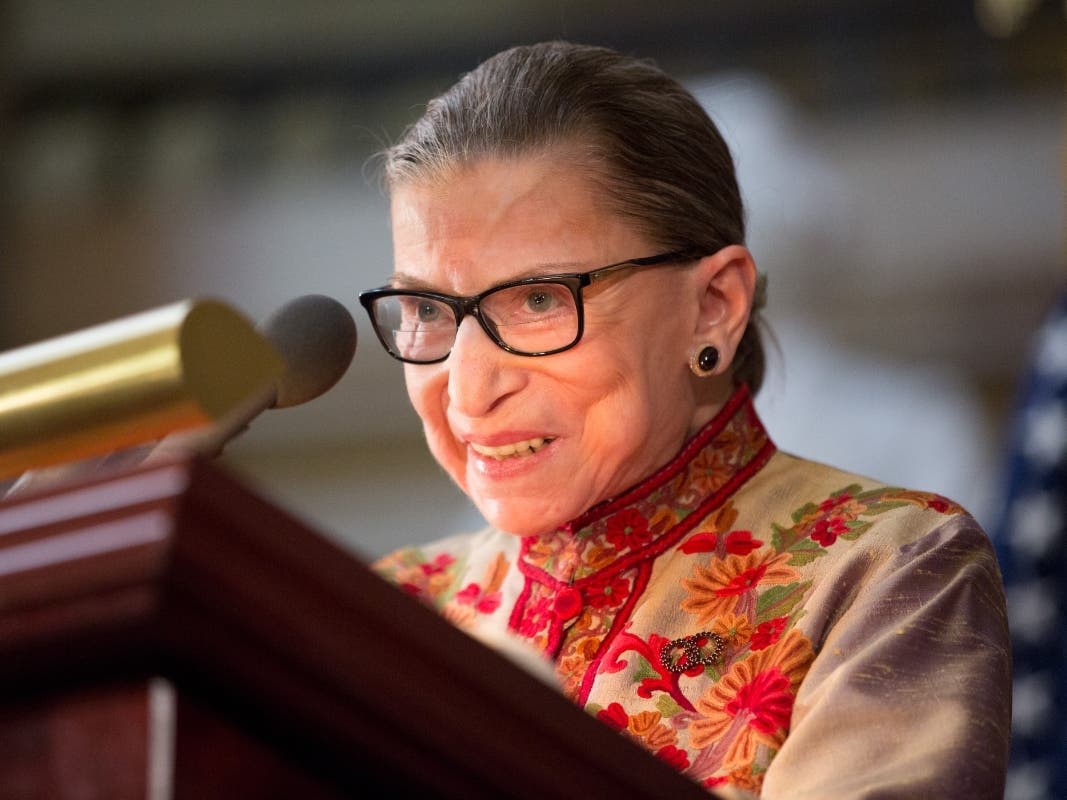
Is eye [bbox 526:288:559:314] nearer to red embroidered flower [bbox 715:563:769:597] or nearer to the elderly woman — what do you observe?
the elderly woman

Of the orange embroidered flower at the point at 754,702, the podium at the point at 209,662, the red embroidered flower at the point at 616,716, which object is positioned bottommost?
the red embroidered flower at the point at 616,716

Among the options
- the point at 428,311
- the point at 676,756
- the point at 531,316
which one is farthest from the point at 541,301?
the point at 676,756

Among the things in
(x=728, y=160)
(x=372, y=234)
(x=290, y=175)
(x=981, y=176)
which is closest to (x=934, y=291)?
(x=981, y=176)

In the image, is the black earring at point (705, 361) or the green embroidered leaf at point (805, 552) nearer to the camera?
the green embroidered leaf at point (805, 552)

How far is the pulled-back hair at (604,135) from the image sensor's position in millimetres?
1440

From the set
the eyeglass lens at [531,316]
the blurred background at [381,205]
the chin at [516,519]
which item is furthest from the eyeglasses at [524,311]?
the blurred background at [381,205]

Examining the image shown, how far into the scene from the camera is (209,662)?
597 millimetres

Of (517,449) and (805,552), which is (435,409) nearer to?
(517,449)

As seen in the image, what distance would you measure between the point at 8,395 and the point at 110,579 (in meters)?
0.19

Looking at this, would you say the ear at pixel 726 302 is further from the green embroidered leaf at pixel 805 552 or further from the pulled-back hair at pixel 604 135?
the green embroidered leaf at pixel 805 552

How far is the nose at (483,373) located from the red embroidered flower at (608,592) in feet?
0.69

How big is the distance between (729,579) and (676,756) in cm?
21

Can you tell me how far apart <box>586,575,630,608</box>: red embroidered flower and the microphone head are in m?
0.39

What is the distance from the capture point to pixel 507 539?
1.66m
